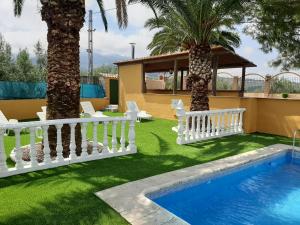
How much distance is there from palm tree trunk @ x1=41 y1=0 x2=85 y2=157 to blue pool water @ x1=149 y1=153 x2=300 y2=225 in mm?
3362

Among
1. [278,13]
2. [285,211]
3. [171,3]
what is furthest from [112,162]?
[278,13]

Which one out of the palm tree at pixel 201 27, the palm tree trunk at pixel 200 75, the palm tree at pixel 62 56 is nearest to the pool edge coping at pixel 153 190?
the palm tree at pixel 62 56

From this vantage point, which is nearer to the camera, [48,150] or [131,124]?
[48,150]

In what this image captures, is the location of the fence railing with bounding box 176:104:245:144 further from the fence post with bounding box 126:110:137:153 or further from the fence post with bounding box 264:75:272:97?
the fence post with bounding box 264:75:272:97

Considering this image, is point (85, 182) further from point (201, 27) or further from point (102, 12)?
point (201, 27)

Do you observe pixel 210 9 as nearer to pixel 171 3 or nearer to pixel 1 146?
pixel 171 3

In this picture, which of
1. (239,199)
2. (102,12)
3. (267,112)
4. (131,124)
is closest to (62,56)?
(131,124)

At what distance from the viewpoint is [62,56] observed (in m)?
6.88

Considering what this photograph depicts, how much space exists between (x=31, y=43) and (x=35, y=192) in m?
28.6

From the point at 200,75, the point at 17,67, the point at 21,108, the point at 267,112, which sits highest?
the point at 17,67

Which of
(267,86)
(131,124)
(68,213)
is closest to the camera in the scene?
(68,213)

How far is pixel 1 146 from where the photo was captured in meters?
5.58

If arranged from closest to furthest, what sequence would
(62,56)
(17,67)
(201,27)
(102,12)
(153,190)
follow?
1. (153,190)
2. (62,56)
3. (102,12)
4. (201,27)
5. (17,67)

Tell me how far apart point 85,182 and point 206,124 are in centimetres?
719
